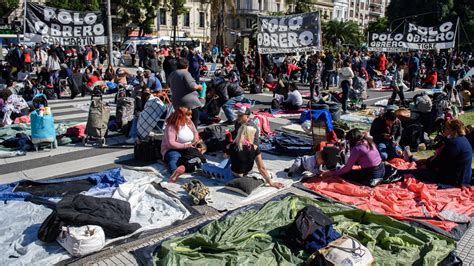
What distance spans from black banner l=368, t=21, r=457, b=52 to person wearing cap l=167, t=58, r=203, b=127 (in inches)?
489

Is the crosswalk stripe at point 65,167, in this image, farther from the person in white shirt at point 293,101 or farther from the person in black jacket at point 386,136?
the person in white shirt at point 293,101

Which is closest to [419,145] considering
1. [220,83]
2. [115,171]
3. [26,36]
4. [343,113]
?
[343,113]

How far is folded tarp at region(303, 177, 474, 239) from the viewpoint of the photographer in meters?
5.43

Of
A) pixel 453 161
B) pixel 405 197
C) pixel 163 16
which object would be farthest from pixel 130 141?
pixel 163 16

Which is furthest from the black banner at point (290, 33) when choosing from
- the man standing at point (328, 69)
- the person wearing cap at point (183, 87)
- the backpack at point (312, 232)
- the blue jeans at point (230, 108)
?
the backpack at point (312, 232)

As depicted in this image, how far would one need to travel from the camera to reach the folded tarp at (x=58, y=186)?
5953mm

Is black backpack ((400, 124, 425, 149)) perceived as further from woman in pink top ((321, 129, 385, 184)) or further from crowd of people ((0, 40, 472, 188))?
woman in pink top ((321, 129, 385, 184))

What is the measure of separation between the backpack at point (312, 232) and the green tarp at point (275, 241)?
0.47 ft

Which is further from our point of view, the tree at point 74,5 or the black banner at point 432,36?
the tree at point 74,5

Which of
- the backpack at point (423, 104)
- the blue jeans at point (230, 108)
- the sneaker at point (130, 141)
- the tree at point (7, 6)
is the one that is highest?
the tree at point (7, 6)

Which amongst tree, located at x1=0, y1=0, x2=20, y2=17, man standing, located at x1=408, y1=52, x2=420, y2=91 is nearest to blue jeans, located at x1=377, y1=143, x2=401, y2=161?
man standing, located at x1=408, y1=52, x2=420, y2=91

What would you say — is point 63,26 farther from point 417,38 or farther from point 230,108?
point 417,38

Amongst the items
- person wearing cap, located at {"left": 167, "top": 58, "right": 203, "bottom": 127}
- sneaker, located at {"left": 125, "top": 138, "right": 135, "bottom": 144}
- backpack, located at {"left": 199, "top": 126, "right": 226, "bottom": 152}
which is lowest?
sneaker, located at {"left": 125, "top": 138, "right": 135, "bottom": 144}

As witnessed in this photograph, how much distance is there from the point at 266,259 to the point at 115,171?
3.30 m
